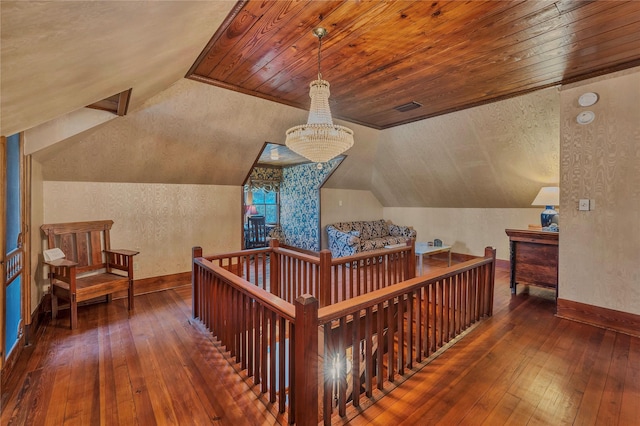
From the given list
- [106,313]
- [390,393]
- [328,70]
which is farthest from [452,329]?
[106,313]

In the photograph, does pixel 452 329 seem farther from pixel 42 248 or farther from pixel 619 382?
pixel 42 248

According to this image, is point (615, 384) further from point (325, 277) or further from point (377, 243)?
point (377, 243)

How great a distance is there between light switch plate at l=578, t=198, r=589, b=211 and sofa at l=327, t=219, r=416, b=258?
3.25 m

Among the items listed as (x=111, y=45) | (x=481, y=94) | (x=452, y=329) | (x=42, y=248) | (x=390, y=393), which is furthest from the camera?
(x=481, y=94)

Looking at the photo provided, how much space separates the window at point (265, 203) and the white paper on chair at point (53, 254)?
4530 millimetres

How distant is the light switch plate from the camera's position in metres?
2.93

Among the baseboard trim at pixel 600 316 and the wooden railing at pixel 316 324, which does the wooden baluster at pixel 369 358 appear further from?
the baseboard trim at pixel 600 316

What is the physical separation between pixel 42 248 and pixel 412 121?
516 centimetres

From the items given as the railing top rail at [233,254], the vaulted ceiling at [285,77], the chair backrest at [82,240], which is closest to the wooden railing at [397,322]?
the railing top rail at [233,254]

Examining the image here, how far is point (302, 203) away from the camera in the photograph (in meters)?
6.90

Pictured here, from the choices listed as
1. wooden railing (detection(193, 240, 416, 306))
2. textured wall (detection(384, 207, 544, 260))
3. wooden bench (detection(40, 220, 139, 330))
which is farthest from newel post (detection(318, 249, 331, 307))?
textured wall (detection(384, 207, 544, 260))

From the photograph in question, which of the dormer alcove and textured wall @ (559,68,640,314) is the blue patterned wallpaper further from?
textured wall @ (559,68,640,314)

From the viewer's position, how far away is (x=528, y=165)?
4305mm

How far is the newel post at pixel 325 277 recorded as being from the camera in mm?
2980
